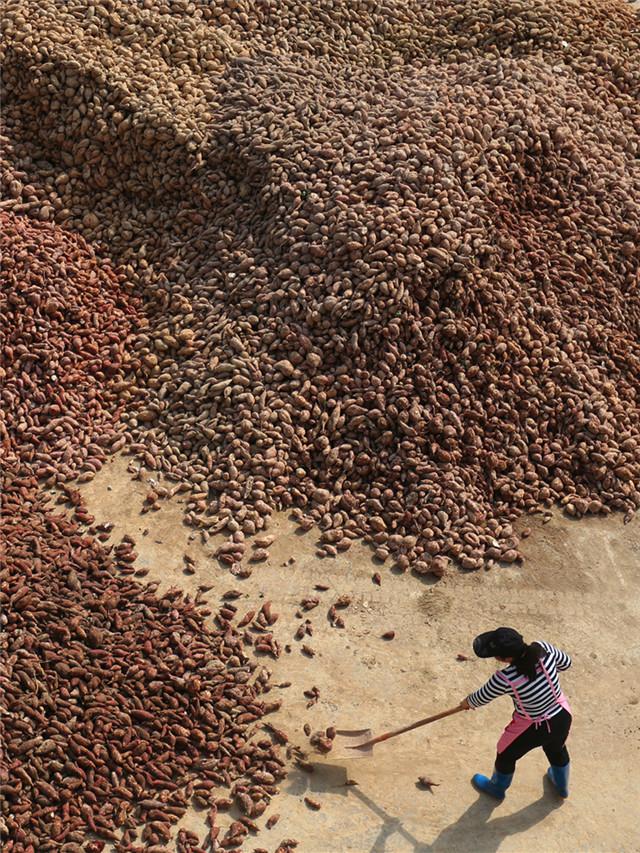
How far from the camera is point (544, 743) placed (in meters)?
5.65

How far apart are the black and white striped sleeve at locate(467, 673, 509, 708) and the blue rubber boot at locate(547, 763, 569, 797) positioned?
0.58 m

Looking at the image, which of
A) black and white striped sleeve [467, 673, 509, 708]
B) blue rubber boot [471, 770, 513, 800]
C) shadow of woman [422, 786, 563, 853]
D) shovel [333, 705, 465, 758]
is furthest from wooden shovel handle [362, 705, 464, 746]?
shadow of woman [422, 786, 563, 853]

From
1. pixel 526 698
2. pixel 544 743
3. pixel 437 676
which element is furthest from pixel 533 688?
pixel 437 676

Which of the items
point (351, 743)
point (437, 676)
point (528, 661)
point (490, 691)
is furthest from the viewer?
point (437, 676)

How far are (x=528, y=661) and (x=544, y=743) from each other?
537mm

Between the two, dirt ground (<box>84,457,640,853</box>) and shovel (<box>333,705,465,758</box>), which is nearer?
dirt ground (<box>84,457,640,853</box>)

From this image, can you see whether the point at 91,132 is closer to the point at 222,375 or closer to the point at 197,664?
the point at 222,375

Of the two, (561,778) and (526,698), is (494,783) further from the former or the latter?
(526,698)

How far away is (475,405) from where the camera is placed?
7.62 meters

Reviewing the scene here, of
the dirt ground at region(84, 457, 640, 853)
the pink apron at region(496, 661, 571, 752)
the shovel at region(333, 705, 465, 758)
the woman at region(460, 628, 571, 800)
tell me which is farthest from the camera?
A: the shovel at region(333, 705, 465, 758)

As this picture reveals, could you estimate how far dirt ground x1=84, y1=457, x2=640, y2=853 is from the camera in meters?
5.69

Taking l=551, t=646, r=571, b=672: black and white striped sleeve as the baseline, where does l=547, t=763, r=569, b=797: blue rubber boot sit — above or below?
below

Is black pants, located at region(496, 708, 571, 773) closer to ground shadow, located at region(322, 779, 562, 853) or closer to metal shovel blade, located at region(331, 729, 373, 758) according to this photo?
ground shadow, located at region(322, 779, 562, 853)

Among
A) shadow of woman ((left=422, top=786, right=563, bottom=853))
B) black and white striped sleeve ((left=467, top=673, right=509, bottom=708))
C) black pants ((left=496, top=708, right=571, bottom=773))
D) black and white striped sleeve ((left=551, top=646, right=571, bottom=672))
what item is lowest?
shadow of woman ((left=422, top=786, right=563, bottom=853))
